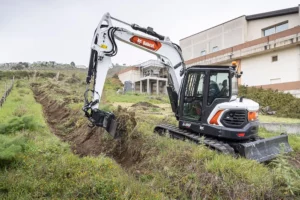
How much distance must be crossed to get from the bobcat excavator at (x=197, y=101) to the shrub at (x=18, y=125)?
99.5 inches

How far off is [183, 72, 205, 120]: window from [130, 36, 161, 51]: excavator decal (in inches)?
50.9

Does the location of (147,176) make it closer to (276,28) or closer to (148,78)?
(276,28)

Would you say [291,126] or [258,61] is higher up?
[258,61]

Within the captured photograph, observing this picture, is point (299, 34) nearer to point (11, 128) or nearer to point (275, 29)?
point (275, 29)

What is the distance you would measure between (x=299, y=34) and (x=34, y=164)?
18866mm

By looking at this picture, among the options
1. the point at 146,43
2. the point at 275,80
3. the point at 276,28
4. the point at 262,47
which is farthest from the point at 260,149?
the point at 276,28

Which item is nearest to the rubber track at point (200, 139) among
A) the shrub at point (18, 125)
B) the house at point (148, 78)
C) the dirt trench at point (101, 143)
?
the dirt trench at point (101, 143)

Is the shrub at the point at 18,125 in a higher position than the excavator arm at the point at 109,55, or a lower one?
lower

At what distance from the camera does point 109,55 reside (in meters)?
6.65

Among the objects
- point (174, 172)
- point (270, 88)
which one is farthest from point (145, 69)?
point (174, 172)

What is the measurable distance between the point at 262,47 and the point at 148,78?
17945 millimetres

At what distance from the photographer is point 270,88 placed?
18.8 meters

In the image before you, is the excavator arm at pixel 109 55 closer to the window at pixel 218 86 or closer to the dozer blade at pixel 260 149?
the window at pixel 218 86

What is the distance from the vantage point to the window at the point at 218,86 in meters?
6.36
